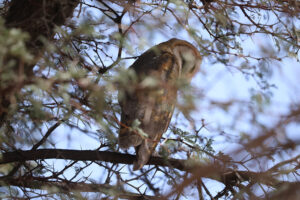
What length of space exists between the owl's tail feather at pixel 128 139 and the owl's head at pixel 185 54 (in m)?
0.79

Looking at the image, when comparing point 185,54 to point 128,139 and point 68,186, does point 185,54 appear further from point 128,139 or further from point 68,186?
point 68,186

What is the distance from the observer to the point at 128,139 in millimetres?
2549

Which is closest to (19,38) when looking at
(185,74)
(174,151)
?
(174,151)

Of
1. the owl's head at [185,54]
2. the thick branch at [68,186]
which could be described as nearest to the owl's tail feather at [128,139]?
the thick branch at [68,186]

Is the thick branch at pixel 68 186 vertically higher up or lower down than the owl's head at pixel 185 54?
lower down

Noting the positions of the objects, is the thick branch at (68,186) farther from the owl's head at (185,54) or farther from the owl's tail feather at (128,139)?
the owl's head at (185,54)

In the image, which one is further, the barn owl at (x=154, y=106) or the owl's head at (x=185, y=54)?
the owl's head at (x=185, y=54)

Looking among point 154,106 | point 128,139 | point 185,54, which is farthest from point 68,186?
point 185,54

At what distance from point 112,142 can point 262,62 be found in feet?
4.49

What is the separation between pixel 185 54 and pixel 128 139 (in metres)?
0.99

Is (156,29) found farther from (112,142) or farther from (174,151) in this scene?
(112,142)

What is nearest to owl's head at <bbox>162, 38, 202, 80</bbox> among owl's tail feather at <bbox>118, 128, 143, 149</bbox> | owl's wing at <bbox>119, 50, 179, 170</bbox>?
owl's wing at <bbox>119, 50, 179, 170</bbox>

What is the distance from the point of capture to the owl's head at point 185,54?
312 centimetres

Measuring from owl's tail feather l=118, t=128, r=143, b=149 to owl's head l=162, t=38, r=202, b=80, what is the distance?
792mm
